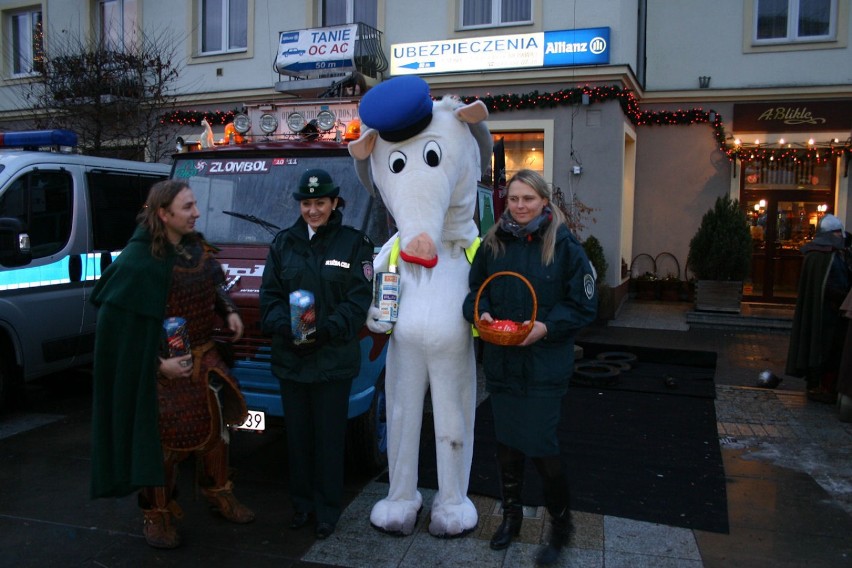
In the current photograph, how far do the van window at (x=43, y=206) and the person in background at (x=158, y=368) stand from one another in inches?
127

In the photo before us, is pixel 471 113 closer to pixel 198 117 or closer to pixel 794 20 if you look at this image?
pixel 198 117

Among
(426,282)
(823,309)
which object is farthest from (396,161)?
(823,309)

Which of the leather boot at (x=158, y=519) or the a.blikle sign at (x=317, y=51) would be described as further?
the a.blikle sign at (x=317, y=51)

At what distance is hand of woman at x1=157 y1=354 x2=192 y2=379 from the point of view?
3.85m

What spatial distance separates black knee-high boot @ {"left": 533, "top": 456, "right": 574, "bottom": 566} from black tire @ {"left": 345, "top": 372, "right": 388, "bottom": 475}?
4.41 ft

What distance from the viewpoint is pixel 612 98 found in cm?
1176

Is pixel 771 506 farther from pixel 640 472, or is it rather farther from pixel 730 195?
pixel 730 195

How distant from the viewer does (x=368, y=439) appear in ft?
16.5

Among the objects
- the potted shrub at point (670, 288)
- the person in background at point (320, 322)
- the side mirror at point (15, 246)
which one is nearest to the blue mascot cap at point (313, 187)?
the person in background at point (320, 322)

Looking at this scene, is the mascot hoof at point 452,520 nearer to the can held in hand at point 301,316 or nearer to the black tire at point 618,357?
the can held in hand at point 301,316

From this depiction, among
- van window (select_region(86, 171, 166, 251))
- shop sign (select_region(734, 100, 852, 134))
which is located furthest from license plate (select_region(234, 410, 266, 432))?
shop sign (select_region(734, 100, 852, 134))

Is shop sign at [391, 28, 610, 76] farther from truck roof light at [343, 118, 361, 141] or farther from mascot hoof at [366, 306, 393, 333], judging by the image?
mascot hoof at [366, 306, 393, 333]

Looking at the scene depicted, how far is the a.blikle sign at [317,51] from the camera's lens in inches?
472

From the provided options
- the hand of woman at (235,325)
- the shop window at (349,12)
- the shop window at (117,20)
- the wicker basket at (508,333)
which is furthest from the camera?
the shop window at (117,20)
